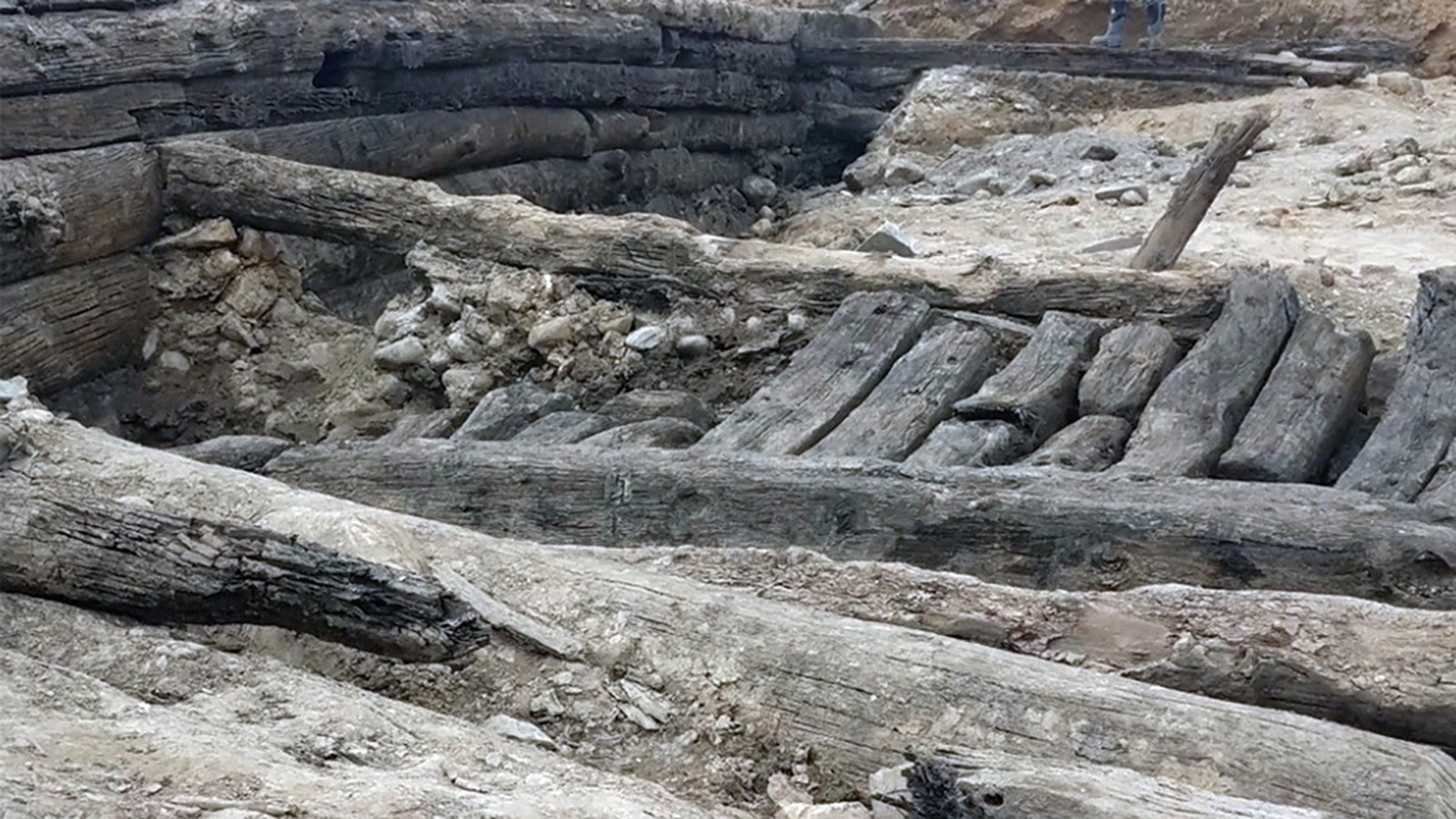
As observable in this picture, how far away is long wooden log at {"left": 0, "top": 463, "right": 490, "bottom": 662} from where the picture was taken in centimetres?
234

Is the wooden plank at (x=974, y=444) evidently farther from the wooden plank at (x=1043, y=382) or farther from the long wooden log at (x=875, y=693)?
the long wooden log at (x=875, y=693)

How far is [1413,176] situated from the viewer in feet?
23.9

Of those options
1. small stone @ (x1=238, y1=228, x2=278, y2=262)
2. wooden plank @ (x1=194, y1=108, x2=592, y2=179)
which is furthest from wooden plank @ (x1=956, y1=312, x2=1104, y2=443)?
wooden plank @ (x1=194, y1=108, x2=592, y2=179)

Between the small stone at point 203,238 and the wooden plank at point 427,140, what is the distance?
356mm

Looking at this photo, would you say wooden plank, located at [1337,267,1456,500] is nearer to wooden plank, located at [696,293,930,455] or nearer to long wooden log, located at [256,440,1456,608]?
long wooden log, located at [256,440,1456,608]

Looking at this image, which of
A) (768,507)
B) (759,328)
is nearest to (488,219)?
(759,328)

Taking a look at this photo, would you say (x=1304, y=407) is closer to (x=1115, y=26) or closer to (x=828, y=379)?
(x=828, y=379)

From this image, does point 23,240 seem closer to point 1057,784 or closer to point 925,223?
point 1057,784

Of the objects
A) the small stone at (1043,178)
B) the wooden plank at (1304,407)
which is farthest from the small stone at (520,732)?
the small stone at (1043,178)

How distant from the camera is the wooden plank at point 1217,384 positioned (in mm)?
3506

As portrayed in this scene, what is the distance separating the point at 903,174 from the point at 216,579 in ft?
25.0

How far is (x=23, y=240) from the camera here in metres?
4.53

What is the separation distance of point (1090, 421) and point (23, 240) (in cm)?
324

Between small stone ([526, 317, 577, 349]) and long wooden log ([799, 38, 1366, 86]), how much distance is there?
6700 mm
